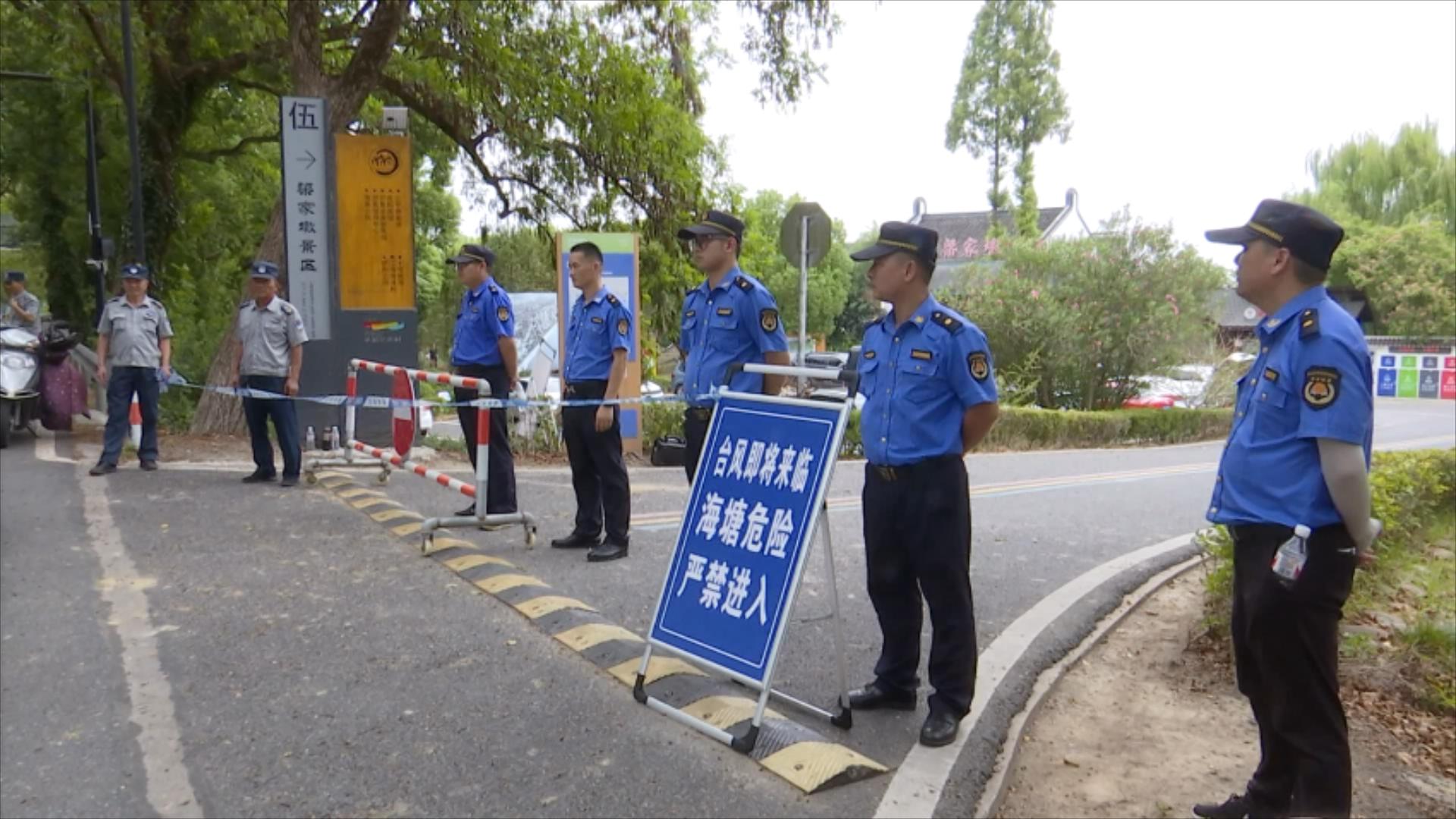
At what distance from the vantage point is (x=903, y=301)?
390cm

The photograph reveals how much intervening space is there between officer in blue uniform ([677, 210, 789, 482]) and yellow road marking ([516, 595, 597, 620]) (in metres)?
0.90

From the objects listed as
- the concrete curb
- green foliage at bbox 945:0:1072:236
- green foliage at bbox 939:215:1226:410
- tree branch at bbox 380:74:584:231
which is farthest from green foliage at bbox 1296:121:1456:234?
the concrete curb

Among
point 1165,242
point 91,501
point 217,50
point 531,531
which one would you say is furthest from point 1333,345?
point 1165,242

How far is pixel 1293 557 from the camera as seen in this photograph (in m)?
3.00

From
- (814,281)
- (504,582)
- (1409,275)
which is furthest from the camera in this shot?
(814,281)

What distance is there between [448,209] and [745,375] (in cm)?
2448

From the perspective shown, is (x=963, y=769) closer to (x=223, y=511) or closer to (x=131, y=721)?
(x=131, y=721)

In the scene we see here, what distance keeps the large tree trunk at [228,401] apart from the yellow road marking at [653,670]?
890cm

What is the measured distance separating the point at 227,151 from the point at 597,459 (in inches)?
574

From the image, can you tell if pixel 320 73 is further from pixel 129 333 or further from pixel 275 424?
pixel 275 424

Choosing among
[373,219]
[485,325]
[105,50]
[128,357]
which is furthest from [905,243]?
[105,50]

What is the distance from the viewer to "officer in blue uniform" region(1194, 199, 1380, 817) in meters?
2.99

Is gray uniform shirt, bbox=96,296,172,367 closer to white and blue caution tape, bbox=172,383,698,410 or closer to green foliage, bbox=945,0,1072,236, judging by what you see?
white and blue caution tape, bbox=172,383,698,410

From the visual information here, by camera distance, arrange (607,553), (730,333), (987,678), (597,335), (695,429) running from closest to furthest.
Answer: (987,678), (730,333), (695,429), (597,335), (607,553)
